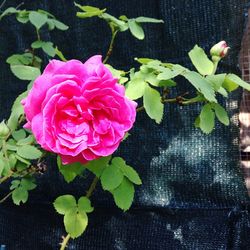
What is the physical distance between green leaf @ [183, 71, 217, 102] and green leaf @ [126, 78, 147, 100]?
0.35 ft

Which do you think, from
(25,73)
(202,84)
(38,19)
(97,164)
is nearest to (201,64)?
(202,84)

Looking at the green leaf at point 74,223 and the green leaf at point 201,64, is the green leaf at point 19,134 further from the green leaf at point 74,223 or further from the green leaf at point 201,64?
the green leaf at point 201,64

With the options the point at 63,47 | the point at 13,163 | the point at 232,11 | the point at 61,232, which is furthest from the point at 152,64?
the point at 61,232

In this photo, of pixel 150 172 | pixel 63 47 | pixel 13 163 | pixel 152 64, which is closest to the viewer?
pixel 152 64

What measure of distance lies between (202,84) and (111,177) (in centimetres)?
31

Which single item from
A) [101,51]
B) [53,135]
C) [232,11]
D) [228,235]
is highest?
[53,135]

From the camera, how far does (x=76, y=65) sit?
0.83 m

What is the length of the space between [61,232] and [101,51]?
0.77 metres

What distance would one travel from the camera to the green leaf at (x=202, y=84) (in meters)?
0.88

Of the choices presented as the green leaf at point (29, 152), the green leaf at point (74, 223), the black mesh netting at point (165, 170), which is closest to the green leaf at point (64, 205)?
the green leaf at point (74, 223)

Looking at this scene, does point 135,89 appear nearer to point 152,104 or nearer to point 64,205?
point 152,104

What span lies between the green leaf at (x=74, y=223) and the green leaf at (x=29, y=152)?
0.59 ft

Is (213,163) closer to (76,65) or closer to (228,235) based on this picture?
(228,235)

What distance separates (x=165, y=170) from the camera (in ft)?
5.41
